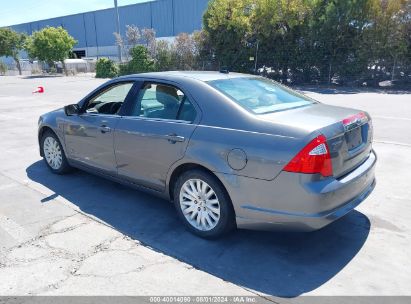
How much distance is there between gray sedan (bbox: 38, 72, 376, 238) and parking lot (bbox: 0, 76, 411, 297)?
1.11 feet

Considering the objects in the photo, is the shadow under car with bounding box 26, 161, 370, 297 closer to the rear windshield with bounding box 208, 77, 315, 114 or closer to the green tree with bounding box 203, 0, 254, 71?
the rear windshield with bounding box 208, 77, 315, 114

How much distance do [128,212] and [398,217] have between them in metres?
2.99

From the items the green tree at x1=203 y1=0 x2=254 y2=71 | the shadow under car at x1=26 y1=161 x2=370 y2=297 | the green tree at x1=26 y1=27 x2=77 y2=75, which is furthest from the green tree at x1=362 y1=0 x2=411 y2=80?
the green tree at x1=26 y1=27 x2=77 y2=75

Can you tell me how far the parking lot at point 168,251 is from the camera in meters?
3.02

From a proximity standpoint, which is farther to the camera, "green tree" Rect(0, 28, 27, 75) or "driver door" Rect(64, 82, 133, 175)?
"green tree" Rect(0, 28, 27, 75)

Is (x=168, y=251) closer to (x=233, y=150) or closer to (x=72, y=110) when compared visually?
(x=233, y=150)

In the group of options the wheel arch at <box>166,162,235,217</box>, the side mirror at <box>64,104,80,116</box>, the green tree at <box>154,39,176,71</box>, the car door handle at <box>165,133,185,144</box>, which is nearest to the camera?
the wheel arch at <box>166,162,235,217</box>

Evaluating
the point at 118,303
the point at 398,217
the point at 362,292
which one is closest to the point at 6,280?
the point at 118,303

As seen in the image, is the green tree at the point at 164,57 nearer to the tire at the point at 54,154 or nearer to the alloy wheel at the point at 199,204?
the tire at the point at 54,154

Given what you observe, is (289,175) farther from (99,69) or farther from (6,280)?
(99,69)

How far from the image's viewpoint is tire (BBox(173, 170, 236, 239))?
353cm

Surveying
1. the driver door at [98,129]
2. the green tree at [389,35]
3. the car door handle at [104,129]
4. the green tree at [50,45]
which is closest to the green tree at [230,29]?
the green tree at [389,35]

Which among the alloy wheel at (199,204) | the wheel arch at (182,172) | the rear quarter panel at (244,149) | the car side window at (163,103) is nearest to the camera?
the rear quarter panel at (244,149)

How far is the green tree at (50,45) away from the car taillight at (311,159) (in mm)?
39433
